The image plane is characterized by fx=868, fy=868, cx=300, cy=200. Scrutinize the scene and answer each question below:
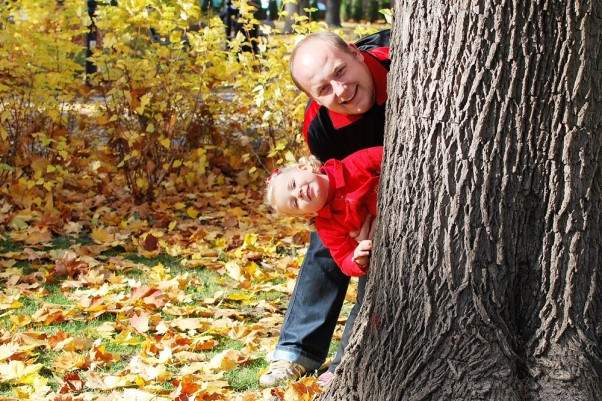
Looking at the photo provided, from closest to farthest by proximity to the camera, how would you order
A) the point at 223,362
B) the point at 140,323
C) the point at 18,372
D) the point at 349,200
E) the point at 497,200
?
the point at 497,200
the point at 349,200
the point at 18,372
the point at 223,362
the point at 140,323

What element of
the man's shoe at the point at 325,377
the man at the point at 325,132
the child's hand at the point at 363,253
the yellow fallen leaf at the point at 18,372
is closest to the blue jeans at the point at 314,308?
the man at the point at 325,132

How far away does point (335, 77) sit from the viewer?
292 cm

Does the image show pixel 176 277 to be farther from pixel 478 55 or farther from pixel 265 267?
pixel 478 55

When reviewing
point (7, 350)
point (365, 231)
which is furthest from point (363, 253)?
point (7, 350)

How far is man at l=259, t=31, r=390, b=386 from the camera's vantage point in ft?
9.66

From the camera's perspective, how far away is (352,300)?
→ 183 inches

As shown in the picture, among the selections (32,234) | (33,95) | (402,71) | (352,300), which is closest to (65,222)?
(32,234)

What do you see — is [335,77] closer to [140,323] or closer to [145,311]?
[140,323]

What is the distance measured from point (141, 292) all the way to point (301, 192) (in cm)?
163

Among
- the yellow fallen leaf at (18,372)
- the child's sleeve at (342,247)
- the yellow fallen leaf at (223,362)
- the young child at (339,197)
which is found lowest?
the yellow fallen leaf at (223,362)

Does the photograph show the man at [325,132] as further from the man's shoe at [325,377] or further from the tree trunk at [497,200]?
the tree trunk at [497,200]

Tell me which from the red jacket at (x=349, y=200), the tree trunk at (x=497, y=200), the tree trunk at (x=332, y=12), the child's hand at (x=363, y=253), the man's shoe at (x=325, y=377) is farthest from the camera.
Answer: the tree trunk at (x=332, y=12)

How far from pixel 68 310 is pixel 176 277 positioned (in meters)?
0.69

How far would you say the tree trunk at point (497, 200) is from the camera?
2.32 meters
